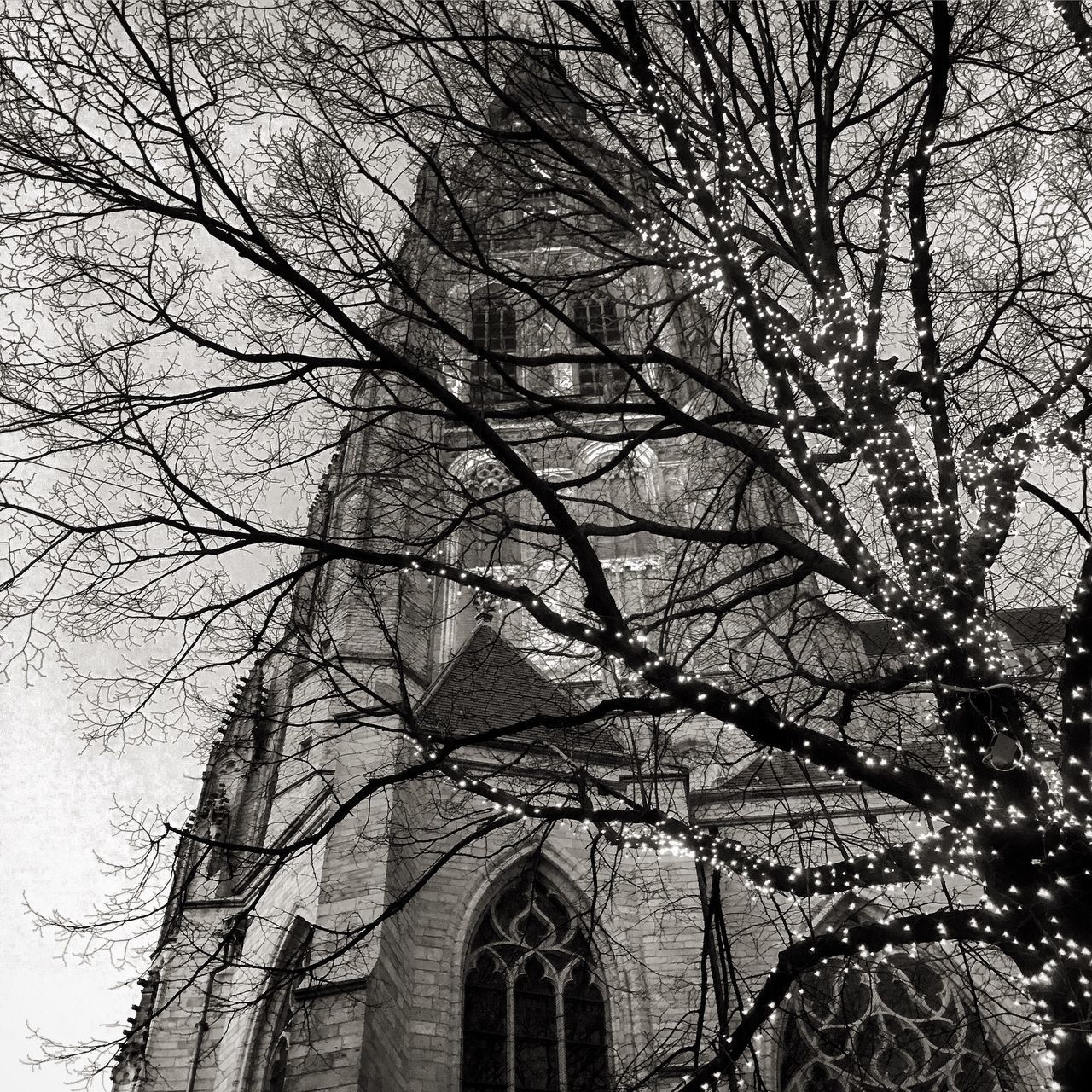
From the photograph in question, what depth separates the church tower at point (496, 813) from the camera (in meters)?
5.70

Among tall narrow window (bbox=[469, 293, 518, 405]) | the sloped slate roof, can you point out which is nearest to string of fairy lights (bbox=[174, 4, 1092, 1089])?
tall narrow window (bbox=[469, 293, 518, 405])

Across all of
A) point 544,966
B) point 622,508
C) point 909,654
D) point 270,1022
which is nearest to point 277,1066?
point 270,1022

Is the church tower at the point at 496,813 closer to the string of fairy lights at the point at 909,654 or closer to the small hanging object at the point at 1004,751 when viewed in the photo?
the string of fairy lights at the point at 909,654

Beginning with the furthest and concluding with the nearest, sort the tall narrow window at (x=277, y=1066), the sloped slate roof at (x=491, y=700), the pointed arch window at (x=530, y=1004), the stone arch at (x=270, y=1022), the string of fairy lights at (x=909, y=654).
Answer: the sloped slate roof at (x=491, y=700)
the stone arch at (x=270, y=1022)
the tall narrow window at (x=277, y=1066)
the pointed arch window at (x=530, y=1004)
the string of fairy lights at (x=909, y=654)

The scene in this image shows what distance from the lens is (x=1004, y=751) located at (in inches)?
159

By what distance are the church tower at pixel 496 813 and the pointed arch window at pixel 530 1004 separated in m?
0.03

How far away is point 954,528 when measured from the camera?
4941mm

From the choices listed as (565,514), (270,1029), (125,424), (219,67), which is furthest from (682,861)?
(219,67)

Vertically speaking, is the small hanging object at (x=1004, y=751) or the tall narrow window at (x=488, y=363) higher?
the tall narrow window at (x=488, y=363)

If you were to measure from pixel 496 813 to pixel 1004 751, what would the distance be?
116 inches

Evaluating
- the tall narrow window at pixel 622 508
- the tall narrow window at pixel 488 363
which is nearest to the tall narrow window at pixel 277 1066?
the tall narrow window at pixel 488 363

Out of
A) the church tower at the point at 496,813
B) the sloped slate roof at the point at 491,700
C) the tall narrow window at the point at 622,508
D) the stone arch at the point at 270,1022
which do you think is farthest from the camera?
the tall narrow window at the point at 622,508

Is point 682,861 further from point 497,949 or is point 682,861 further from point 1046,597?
point 1046,597

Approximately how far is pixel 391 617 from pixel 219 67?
353 inches
